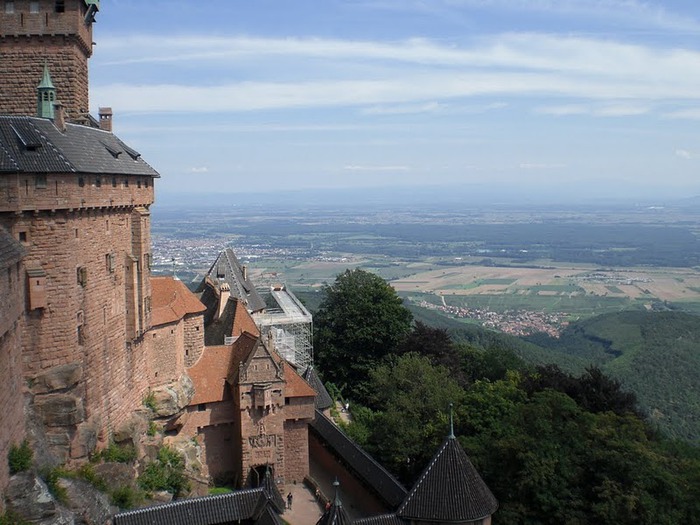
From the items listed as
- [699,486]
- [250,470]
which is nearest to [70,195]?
[250,470]

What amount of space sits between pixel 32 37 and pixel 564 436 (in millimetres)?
23939

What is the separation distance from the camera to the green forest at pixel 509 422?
80.7ft

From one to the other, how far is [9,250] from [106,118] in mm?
11566

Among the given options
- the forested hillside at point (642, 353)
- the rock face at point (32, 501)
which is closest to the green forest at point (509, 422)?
the forested hillside at point (642, 353)

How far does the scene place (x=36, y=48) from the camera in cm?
2588

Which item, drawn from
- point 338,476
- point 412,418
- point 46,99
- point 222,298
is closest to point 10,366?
point 46,99

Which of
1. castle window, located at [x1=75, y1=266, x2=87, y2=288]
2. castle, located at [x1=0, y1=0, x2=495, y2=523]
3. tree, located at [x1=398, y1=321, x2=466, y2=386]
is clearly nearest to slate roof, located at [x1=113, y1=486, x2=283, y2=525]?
castle, located at [x1=0, y1=0, x2=495, y2=523]

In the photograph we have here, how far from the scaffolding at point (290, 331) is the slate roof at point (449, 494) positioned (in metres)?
22.1

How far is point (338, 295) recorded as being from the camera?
5391 cm

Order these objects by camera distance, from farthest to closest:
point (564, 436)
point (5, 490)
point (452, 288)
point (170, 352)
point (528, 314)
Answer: point (452, 288)
point (528, 314)
point (170, 352)
point (564, 436)
point (5, 490)

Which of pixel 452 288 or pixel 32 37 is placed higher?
pixel 32 37

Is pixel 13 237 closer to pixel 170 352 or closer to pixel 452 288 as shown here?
pixel 170 352

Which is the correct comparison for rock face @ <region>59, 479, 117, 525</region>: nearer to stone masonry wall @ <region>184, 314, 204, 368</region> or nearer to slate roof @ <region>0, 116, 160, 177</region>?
slate roof @ <region>0, 116, 160, 177</region>

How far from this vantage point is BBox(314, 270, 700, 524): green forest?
24594 mm
